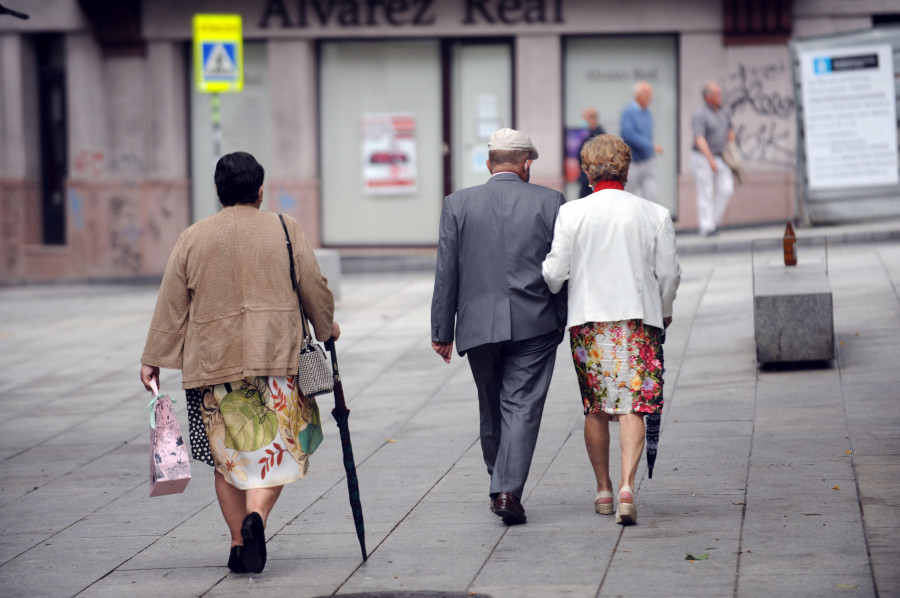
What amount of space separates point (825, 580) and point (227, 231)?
2517 mm

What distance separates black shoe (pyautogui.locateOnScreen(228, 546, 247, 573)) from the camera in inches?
201

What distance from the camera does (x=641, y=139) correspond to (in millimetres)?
15547

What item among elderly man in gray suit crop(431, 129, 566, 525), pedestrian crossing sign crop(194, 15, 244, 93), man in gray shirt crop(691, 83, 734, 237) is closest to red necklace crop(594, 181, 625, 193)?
elderly man in gray suit crop(431, 129, 566, 525)

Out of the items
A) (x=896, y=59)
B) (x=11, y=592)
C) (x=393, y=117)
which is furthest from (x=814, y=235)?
(x=11, y=592)

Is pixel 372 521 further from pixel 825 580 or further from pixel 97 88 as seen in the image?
pixel 97 88

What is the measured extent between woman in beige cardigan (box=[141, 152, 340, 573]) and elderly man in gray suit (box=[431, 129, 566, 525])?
2.66 feet

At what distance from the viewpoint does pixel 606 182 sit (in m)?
5.83

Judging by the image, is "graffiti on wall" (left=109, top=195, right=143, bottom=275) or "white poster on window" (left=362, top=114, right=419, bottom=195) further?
"graffiti on wall" (left=109, top=195, right=143, bottom=275)

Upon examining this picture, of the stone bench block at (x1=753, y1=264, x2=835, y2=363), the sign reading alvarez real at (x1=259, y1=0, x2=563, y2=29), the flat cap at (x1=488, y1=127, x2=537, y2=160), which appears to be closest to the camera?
the flat cap at (x1=488, y1=127, x2=537, y2=160)

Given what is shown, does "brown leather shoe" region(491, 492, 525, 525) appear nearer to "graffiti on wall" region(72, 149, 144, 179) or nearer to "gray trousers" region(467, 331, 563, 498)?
"gray trousers" region(467, 331, 563, 498)

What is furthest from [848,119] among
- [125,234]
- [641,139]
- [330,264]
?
[125,234]

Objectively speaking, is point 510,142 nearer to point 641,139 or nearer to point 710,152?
point 641,139

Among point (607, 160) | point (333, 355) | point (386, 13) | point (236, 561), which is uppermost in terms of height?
point (386, 13)

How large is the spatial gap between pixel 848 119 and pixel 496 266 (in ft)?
37.6
